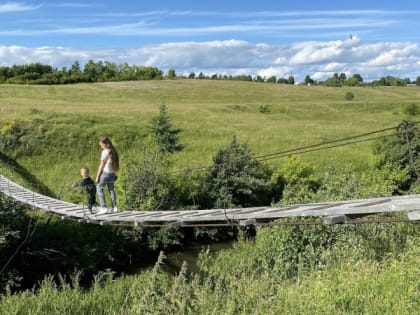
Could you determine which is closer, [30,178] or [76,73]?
[30,178]

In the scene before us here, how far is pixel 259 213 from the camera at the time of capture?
7.38m

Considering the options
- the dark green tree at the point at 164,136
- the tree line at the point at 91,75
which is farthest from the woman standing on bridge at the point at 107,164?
the tree line at the point at 91,75

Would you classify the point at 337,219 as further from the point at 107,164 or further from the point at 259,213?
Result: the point at 107,164

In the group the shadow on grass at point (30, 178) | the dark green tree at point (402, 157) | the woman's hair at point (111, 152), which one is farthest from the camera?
the dark green tree at point (402, 157)

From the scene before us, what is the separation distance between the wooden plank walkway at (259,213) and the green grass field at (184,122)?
37.4 feet

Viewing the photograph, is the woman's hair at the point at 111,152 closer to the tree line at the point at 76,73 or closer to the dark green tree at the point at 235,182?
the dark green tree at the point at 235,182

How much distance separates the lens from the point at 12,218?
1534 cm

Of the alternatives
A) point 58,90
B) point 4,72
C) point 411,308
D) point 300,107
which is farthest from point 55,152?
point 4,72

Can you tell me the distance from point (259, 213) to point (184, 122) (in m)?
28.6

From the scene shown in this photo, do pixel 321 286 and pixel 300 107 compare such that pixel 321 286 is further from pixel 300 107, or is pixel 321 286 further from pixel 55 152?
pixel 300 107

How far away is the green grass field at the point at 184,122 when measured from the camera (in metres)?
27.0

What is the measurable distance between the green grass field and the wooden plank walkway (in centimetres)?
1141

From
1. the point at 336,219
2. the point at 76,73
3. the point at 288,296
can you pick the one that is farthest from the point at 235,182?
the point at 76,73

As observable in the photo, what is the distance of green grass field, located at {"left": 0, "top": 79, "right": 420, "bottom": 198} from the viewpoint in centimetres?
2698
